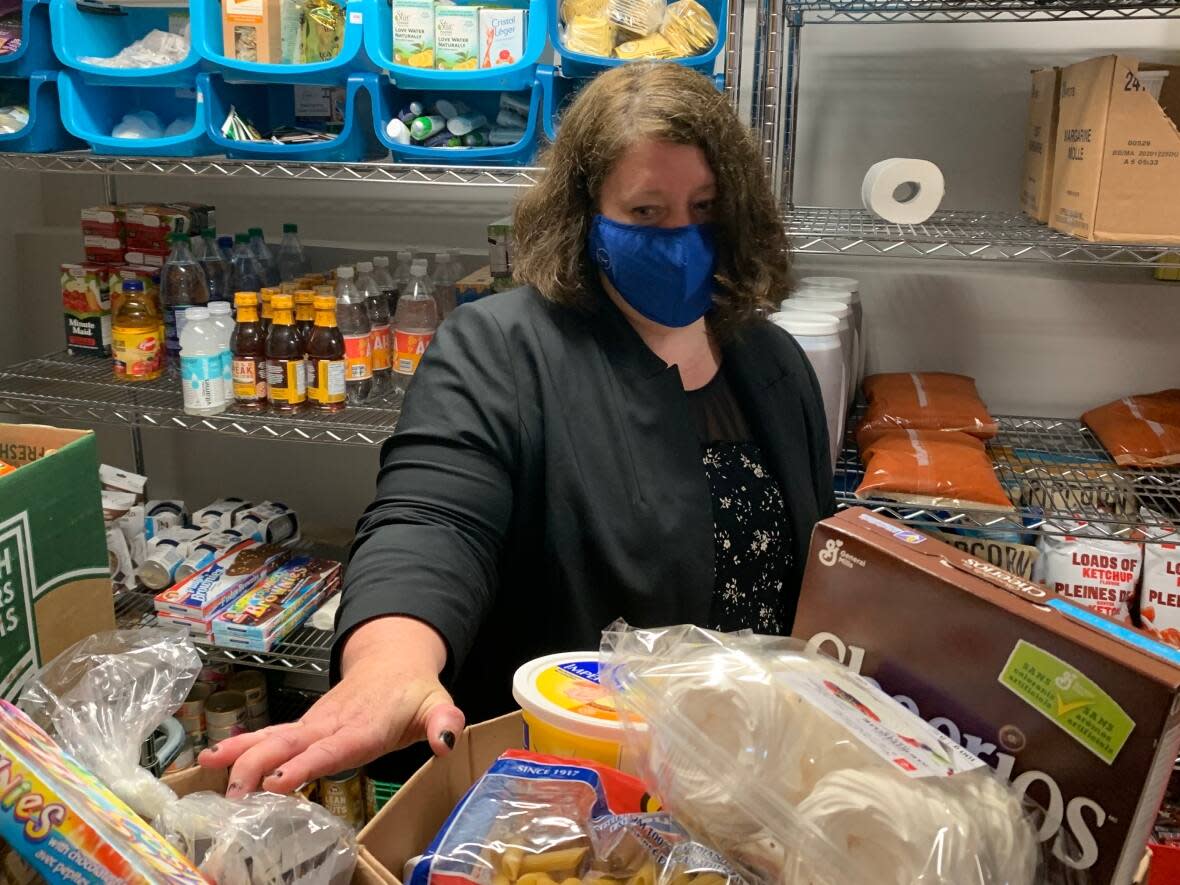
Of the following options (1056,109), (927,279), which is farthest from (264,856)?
(927,279)

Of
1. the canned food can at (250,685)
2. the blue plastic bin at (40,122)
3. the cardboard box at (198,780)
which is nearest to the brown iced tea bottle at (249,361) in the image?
the blue plastic bin at (40,122)

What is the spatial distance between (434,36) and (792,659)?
149cm

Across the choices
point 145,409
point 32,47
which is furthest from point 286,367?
point 32,47

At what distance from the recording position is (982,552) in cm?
180

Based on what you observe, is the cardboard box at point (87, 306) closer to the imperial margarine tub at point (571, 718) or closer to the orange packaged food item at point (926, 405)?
the orange packaged food item at point (926, 405)

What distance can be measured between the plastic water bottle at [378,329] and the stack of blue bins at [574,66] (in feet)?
1.69

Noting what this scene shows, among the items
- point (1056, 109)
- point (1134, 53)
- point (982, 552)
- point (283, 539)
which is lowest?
point (283, 539)

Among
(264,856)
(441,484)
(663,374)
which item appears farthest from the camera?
(663,374)

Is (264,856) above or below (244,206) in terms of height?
below

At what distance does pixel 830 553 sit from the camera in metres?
0.65

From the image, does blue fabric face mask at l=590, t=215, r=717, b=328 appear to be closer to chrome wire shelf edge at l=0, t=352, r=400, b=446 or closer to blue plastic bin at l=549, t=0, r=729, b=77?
blue plastic bin at l=549, t=0, r=729, b=77

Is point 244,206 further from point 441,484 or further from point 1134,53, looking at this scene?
point 1134,53

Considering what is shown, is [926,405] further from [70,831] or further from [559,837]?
[70,831]

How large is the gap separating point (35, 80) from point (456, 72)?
87 centimetres
